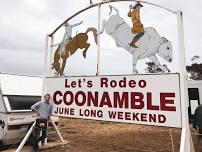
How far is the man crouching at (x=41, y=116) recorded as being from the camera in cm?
802

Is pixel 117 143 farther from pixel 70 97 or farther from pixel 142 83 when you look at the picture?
pixel 142 83

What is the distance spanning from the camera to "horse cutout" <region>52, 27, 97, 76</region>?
7.86 metres

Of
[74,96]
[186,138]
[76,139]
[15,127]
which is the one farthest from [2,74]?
[186,138]

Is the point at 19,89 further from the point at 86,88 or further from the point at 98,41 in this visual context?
the point at 98,41

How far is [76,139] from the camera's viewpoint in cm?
1009

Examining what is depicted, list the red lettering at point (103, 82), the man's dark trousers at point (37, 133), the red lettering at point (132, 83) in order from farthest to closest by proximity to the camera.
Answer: the man's dark trousers at point (37, 133)
the red lettering at point (103, 82)
the red lettering at point (132, 83)

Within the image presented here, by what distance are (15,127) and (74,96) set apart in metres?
1.92

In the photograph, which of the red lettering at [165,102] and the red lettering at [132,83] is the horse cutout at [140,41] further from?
the red lettering at [165,102]

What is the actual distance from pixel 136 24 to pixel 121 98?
1.83 metres

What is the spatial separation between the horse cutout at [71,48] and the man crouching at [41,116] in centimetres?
98

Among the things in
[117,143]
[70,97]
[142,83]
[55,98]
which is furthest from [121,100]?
[117,143]

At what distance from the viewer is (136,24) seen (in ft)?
21.9

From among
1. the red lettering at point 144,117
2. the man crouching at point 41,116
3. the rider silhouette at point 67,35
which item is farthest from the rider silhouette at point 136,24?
the man crouching at point 41,116

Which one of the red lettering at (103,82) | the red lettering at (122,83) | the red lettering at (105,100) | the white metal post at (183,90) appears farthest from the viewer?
the red lettering at (103,82)
